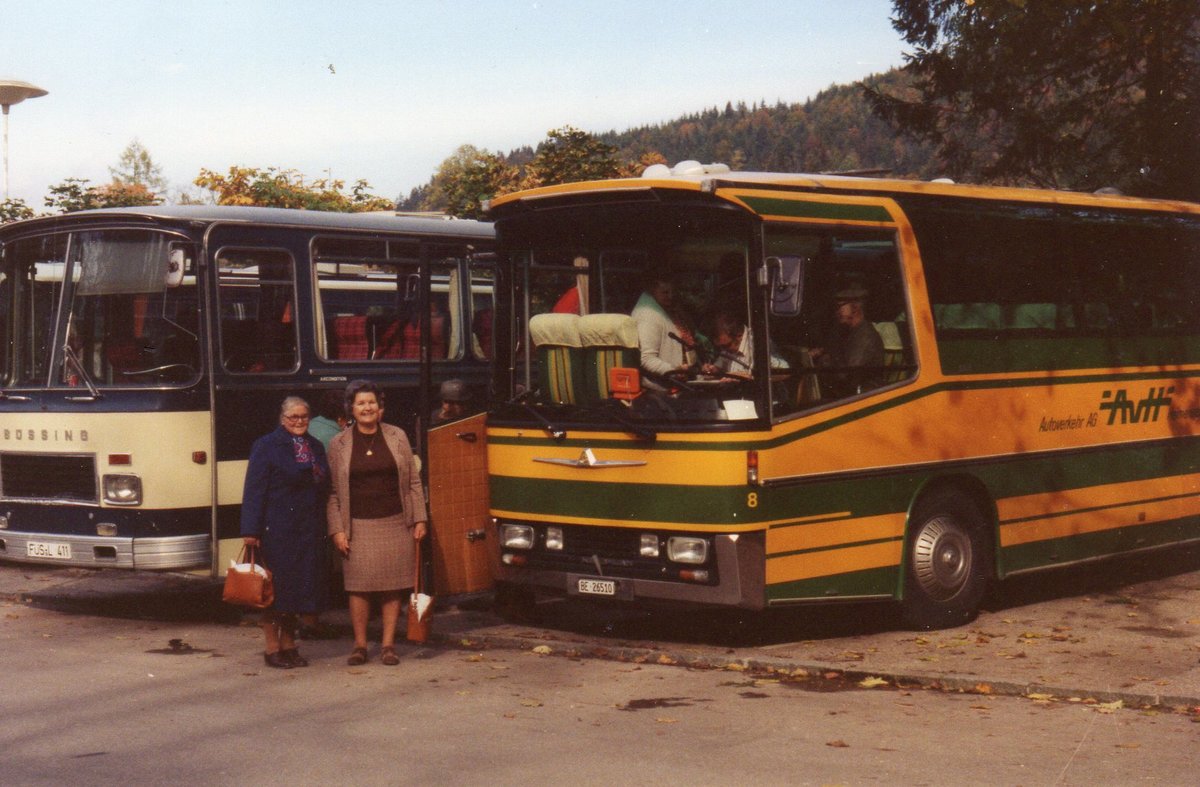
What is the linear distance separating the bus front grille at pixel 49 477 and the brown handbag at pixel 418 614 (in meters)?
3.07

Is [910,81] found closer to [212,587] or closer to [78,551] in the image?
[212,587]

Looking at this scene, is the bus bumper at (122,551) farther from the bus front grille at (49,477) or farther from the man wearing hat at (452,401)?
the man wearing hat at (452,401)

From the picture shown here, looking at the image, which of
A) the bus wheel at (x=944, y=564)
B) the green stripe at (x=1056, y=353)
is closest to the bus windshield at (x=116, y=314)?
the bus wheel at (x=944, y=564)

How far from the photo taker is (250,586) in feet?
33.7

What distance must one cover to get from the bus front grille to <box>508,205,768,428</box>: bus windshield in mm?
3400

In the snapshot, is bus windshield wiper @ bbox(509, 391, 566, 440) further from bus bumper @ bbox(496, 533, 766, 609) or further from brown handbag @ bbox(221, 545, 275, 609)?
brown handbag @ bbox(221, 545, 275, 609)

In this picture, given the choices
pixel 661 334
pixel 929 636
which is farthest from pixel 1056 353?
pixel 661 334

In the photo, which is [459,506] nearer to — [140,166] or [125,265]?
[125,265]

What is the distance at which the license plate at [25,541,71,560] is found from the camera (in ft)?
41.1

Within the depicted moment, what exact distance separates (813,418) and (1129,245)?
15.6ft

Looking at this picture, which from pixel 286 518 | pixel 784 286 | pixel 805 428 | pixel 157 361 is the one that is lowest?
pixel 286 518

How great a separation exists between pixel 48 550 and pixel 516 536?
3723mm

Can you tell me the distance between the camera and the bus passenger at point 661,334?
10859 mm

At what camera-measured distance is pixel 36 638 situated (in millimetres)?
12070
